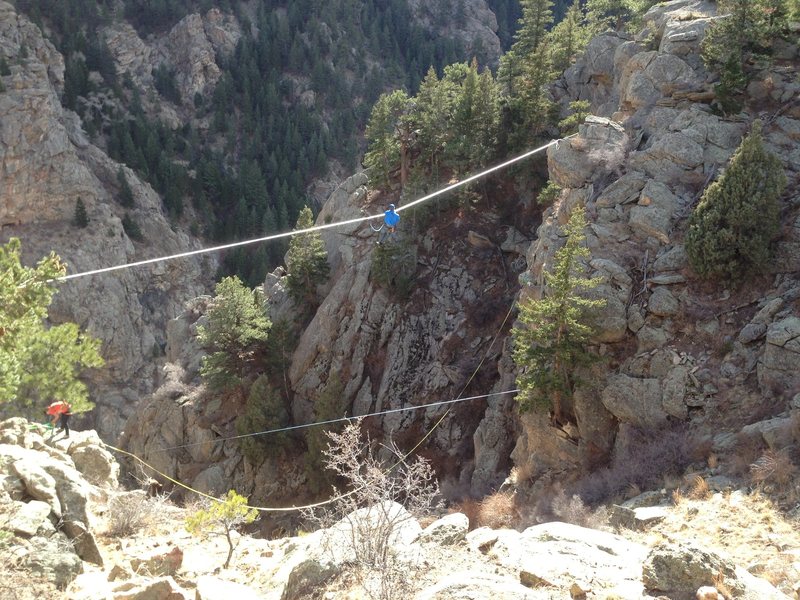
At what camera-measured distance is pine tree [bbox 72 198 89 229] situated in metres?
56.4

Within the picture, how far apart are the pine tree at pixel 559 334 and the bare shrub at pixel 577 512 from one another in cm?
277

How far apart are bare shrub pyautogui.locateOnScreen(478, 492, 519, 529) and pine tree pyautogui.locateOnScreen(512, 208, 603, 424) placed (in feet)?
8.55

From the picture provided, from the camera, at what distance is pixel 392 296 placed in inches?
1158

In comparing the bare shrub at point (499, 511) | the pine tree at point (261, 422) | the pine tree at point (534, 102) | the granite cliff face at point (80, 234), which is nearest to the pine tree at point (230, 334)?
the pine tree at point (261, 422)

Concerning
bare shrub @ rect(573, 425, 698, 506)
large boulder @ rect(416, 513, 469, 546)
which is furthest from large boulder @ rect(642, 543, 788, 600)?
bare shrub @ rect(573, 425, 698, 506)

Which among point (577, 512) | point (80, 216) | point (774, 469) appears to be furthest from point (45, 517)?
point (80, 216)

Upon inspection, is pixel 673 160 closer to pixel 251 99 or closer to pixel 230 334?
pixel 230 334

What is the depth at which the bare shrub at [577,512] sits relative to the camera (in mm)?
11016

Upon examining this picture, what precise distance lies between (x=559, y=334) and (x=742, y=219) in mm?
5299

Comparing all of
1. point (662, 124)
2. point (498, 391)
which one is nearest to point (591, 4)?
point (662, 124)

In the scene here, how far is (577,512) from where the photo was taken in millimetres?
11961

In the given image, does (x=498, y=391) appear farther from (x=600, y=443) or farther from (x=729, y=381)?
(x=729, y=381)

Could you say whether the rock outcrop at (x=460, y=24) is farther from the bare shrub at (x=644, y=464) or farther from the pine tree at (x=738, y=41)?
the bare shrub at (x=644, y=464)

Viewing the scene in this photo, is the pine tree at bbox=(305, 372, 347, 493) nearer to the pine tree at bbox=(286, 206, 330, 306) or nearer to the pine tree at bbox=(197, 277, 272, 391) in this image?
the pine tree at bbox=(197, 277, 272, 391)
